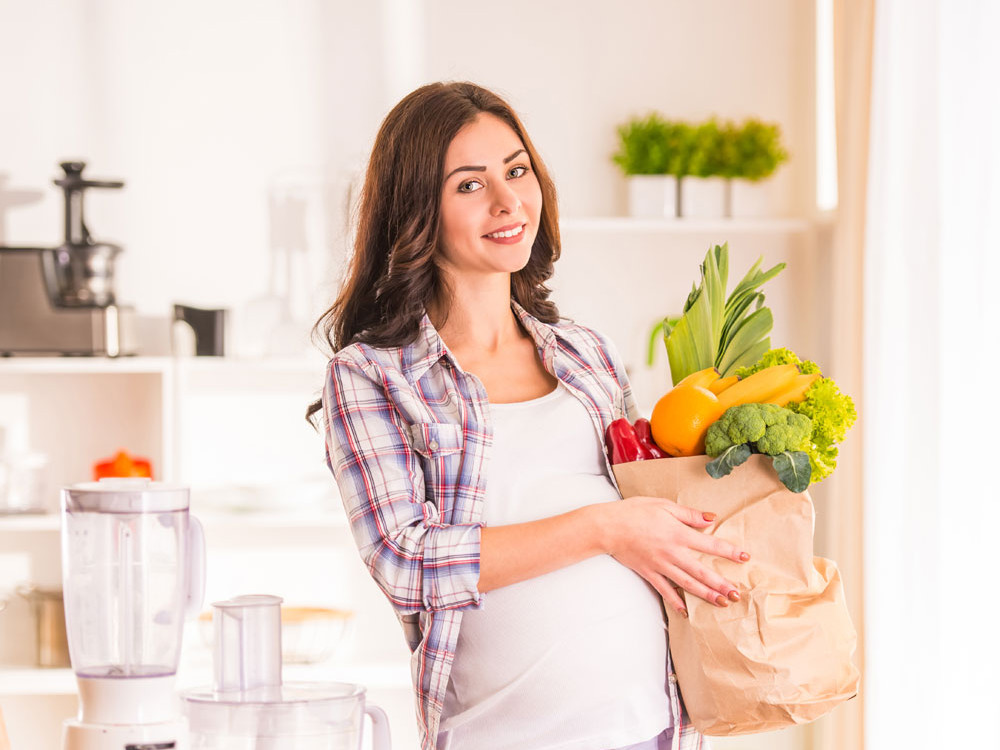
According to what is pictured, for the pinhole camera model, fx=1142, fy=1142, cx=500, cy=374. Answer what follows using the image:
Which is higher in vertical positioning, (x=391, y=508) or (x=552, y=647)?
(x=391, y=508)

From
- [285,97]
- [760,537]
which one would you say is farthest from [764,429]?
[285,97]

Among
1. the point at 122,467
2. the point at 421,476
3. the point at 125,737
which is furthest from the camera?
the point at 122,467

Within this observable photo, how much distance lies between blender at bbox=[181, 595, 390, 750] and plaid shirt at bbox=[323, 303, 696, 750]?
21 centimetres

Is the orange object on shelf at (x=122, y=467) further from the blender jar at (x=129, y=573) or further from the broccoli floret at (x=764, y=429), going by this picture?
the broccoli floret at (x=764, y=429)

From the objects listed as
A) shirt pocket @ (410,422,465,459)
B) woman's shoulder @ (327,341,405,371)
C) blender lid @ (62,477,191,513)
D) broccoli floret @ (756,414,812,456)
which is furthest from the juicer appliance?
broccoli floret @ (756,414,812,456)

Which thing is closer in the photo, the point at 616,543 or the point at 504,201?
the point at 616,543

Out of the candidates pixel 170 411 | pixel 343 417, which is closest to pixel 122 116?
pixel 170 411

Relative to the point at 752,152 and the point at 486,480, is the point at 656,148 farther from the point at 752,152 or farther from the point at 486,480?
the point at 486,480

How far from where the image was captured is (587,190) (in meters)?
3.56

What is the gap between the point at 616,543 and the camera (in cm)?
139

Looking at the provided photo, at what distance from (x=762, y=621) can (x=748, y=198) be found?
7.68 feet

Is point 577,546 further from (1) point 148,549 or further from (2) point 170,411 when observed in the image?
(2) point 170,411

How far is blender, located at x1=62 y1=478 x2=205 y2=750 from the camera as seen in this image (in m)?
1.14

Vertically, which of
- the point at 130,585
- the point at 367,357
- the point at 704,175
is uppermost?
the point at 704,175
